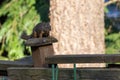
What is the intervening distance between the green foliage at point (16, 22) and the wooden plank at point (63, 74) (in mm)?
3465

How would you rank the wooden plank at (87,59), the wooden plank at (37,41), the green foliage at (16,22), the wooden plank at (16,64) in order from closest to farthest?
the wooden plank at (87,59) < the wooden plank at (37,41) < the wooden plank at (16,64) < the green foliage at (16,22)

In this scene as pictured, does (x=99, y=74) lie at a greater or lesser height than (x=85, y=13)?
lesser

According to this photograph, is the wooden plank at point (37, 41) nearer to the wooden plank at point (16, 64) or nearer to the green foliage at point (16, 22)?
the wooden plank at point (16, 64)

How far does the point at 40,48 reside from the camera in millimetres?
2664

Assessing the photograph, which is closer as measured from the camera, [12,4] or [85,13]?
[85,13]

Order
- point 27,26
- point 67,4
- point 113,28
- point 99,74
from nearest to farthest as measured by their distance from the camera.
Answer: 1. point 99,74
2. point 67,4
3. point 27,26
4. point 113,28

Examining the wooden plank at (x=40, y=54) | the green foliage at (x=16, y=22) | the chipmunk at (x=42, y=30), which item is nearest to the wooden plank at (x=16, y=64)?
the wooden plank at (x=40, y=54)

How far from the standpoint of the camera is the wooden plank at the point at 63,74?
7.89ft

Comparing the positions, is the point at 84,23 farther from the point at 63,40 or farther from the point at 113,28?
the point at 113,28

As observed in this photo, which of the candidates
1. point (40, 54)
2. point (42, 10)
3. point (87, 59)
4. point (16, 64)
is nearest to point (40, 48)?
point (40, 54)

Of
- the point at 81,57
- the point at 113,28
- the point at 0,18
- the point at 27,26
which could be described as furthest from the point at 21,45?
the point at 81,57

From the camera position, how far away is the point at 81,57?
8.09 feet

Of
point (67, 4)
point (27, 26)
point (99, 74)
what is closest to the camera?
point (99, 74)

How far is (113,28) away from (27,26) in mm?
1514
